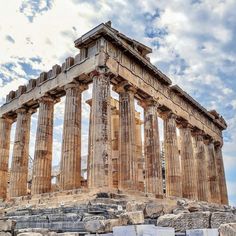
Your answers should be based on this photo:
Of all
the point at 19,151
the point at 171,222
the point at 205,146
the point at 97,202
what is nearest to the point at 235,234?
the point at 171,222

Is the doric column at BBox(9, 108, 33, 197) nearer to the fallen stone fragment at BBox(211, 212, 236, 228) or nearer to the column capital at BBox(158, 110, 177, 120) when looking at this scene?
the column capital at BBox(158, 110, 177, 120)

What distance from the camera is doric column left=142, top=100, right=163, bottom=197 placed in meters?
20.4

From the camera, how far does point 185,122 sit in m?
26.5

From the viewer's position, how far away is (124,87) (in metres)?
20.2

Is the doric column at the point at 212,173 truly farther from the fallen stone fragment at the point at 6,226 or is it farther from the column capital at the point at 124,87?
the fallen stone fragment at the point at 6,226

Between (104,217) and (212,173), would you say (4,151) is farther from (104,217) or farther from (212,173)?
(212,173)

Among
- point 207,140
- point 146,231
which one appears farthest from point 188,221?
point 207,140

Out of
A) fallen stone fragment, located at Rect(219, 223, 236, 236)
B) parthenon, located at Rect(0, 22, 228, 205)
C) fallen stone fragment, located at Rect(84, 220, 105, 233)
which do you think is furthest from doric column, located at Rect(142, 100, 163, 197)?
fallen stone fragment, located at Rect(219, 223, 236, 236)

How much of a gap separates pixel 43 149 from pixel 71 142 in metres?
3.17

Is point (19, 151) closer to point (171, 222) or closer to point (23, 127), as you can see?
point (23, 127)

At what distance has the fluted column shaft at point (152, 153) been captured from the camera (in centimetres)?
2042

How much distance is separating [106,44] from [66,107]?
15.2 feet

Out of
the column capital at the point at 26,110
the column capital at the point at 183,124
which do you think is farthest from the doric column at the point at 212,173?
the column capital at the point at 26,110

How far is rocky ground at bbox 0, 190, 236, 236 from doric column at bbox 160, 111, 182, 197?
4634 mm
